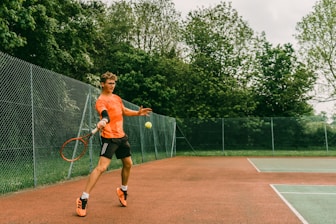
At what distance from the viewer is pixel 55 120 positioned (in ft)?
28.1

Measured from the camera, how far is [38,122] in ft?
25.5

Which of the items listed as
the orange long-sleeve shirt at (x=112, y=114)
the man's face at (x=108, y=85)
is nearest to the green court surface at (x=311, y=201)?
the orange long-sleeve shirt at (x=112, y=114)

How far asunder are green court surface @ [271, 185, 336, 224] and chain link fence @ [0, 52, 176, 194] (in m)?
4.51

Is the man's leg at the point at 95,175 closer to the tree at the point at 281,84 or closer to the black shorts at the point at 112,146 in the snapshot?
the black shorts at the point at 112,146

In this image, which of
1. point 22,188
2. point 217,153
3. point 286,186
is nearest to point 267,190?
point 286,186

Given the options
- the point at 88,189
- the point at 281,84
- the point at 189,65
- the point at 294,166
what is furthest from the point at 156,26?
the point at 88,189

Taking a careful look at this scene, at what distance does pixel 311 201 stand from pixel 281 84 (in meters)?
31.2

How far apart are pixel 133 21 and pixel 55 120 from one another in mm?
25626

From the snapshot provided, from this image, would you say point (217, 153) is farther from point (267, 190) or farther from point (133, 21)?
point (267, 190)

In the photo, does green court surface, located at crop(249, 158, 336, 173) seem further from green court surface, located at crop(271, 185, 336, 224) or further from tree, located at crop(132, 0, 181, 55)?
tree, located at crop(132, 0, 181, 55)

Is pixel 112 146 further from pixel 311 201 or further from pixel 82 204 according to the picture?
pixel 311 201

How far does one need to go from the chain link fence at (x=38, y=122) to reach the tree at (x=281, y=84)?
25015 mm

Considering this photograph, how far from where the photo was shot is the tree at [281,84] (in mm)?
32625

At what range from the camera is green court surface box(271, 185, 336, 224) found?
5016mm
